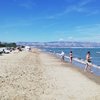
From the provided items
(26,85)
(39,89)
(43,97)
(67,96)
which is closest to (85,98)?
(67,96)

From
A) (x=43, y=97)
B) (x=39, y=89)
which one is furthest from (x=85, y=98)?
(x=39, y=89)

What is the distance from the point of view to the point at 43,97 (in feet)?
44.7

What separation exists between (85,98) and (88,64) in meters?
13.6

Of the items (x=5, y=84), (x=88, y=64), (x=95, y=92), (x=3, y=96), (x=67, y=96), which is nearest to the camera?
(x=3, y=96)

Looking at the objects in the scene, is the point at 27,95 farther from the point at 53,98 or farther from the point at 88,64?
the point at 88,64

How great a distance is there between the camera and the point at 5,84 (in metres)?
16.3

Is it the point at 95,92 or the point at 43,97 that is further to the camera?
the point at 95,92

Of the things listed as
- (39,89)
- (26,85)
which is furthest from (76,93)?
(26,85)

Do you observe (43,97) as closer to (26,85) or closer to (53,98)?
(53,98)

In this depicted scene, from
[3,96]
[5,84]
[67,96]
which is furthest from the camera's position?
[5,84]

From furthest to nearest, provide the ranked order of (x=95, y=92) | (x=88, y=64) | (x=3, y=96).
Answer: (x=88, y=64) < (x=95, y=92) < (x=3, y=96)

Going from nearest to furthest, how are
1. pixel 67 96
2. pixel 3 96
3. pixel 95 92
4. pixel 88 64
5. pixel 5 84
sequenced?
pixel 3 96, pixel 67 96, pixel 95 92, pixel 5 84, pixel 88 64

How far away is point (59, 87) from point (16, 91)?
3.09 metres

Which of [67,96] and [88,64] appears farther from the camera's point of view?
[88,64]
